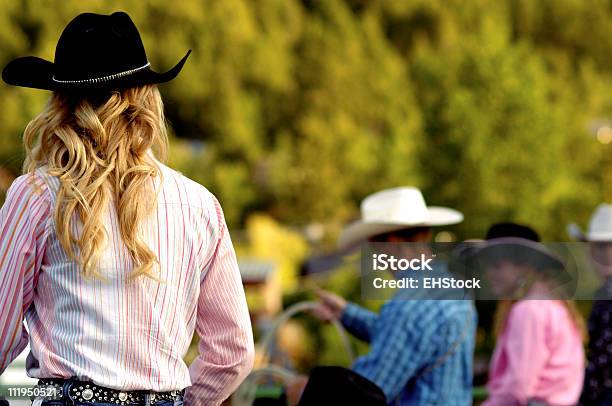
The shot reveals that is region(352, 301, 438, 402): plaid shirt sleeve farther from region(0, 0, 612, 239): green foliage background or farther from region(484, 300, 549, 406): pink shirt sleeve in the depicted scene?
region(0, 0, 612, 239): green foliage background

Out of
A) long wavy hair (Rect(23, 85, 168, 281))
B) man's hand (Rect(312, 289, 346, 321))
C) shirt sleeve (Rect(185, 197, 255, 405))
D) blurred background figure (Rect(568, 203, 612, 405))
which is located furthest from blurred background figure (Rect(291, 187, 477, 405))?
long wavy hair (Rect(23, 85, 168, 281))

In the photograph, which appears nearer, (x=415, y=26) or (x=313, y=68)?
(x=313, y=68)

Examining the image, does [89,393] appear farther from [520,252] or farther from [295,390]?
[520,252]

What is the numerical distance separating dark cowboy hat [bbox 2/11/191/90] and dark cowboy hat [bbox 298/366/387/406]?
1.12 metres

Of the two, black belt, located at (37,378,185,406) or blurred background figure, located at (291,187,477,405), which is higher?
black belt, located at (37,378,185,406)

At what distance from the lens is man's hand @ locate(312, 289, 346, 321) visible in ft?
11.4

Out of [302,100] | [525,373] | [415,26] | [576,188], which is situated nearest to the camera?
[525,373]

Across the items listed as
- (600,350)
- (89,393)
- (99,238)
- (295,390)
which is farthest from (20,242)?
(600,350)

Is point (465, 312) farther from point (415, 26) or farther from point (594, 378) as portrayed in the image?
point (415, 26)

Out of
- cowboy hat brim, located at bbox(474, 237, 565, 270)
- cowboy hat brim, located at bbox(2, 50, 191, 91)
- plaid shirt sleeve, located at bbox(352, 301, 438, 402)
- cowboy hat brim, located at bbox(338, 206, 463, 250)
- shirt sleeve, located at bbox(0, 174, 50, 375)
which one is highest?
cowboy hat brim, located at bbox(2, 50, 191, 91)

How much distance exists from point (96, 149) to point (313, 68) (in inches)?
1677

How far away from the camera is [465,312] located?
312cm

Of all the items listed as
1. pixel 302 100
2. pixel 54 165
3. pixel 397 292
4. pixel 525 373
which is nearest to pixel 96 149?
pixel 54 165

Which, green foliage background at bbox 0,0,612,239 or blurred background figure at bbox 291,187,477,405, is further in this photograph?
green foliage background at bbox 0,0,612,239
